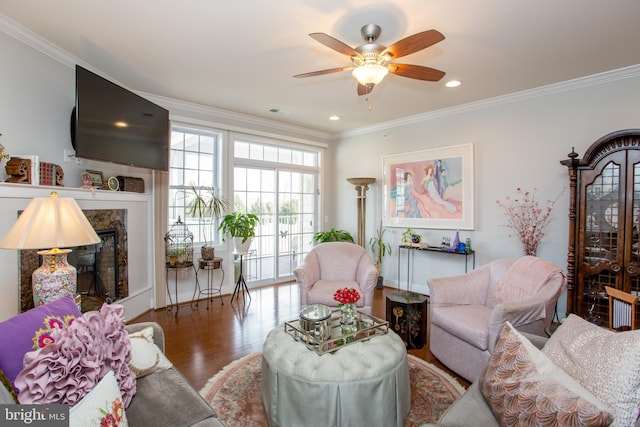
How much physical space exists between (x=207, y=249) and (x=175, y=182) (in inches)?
40.6

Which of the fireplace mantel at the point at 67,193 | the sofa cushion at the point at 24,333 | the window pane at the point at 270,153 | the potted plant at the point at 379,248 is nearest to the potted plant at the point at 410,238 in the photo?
the potted plant at the point at 379,248

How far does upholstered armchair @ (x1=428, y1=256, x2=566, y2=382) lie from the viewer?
7.63ft

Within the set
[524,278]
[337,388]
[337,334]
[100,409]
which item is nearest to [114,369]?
[100,409]

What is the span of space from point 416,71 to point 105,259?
11.9ft

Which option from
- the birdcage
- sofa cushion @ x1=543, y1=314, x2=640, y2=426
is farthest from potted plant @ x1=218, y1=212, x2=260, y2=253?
sofa cushion @ x1=543, y1=314, x2=640, y2=426

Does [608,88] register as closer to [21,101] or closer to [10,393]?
[10,393]

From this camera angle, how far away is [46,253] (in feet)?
7.04

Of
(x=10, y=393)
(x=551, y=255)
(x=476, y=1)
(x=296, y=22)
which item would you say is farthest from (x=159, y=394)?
(x=551, y=255)

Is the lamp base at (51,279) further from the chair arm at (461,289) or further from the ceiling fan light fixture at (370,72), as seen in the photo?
the chair arm at (461,289)

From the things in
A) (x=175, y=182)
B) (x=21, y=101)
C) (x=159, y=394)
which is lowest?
(x=159, y=394)

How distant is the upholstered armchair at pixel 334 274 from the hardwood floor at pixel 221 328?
585 millimetres

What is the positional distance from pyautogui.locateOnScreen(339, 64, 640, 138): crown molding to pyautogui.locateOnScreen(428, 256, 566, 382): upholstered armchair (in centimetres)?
220

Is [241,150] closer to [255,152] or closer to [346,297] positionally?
[255,152]

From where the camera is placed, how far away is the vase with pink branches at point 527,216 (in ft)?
12.3
